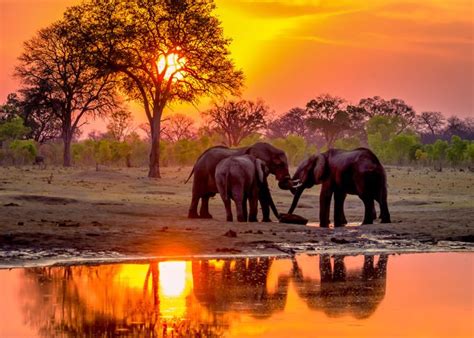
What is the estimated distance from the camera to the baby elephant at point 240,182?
2591 centimetres

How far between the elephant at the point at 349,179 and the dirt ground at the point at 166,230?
0.85 meters

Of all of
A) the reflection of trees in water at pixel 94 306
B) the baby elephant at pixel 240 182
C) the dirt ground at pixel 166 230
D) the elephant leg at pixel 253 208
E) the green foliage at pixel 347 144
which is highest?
the green foliage at pixel 347 144

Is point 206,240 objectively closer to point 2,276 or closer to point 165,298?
point 2,276

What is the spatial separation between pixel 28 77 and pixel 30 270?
57.0m

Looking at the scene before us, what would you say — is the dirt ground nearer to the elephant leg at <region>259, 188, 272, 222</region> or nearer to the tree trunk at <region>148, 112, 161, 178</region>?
the elephant leg at <region>259, 188, 272, 222</region>

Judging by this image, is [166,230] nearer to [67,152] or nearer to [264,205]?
[264,205]

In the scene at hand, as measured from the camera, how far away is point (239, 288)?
50.1 feet

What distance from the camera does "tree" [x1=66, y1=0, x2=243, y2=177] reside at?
5116 centimetres

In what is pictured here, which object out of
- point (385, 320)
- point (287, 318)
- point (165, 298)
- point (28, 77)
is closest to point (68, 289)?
point (165, 298)

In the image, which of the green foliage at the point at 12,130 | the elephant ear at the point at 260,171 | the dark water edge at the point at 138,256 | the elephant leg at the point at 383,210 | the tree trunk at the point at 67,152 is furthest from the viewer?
the green foliage at the point at 12,130

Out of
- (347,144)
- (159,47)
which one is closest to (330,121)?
(347,144)

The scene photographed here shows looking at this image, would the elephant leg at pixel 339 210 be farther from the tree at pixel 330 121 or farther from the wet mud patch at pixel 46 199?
the tree at pixel 330 121

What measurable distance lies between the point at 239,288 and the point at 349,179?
12.7 metres

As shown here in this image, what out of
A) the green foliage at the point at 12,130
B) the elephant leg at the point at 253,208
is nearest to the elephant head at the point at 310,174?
the elephant leg at the point at 253,208
